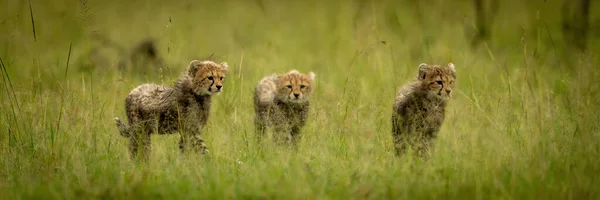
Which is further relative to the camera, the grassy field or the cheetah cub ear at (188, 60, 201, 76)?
the cheetah cub ear at (188, 60, 201, 76)

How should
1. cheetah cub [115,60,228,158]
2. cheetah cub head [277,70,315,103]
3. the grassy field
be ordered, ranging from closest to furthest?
the grassy field
cheetah cub [115,60,228,158]
cheetah cub head [277,70,315,103]

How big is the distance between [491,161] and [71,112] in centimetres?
361

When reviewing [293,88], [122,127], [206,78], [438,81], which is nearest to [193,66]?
[206,78]

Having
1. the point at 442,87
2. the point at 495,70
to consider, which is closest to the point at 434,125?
the point at 442,87

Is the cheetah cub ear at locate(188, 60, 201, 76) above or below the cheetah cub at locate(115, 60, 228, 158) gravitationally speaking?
above

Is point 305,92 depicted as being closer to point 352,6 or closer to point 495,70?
point 495,70

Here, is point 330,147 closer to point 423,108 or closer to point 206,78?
point 423,108

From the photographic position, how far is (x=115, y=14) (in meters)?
16.3

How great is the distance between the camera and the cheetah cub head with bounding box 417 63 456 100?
709 centimetres

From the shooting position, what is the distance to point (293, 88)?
798 centimetres

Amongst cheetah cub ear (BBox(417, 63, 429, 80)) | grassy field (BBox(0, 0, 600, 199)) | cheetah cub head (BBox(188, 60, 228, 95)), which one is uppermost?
cheetah cub ear (BBox(417, 63, 429, 80))

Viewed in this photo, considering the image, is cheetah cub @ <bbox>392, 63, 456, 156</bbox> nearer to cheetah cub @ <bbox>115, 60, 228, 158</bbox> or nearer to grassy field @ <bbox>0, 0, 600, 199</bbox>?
grassy field @ <bbox>0, 0, 600, 199</bbox>

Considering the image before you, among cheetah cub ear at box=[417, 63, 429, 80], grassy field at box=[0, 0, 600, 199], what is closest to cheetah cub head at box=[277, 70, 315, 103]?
grassy field at box=[0, 0, 600, 199]

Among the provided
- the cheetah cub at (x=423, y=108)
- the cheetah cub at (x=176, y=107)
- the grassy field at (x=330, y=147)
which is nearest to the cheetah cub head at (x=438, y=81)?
the cheetah cub at (x=423, y=108)
